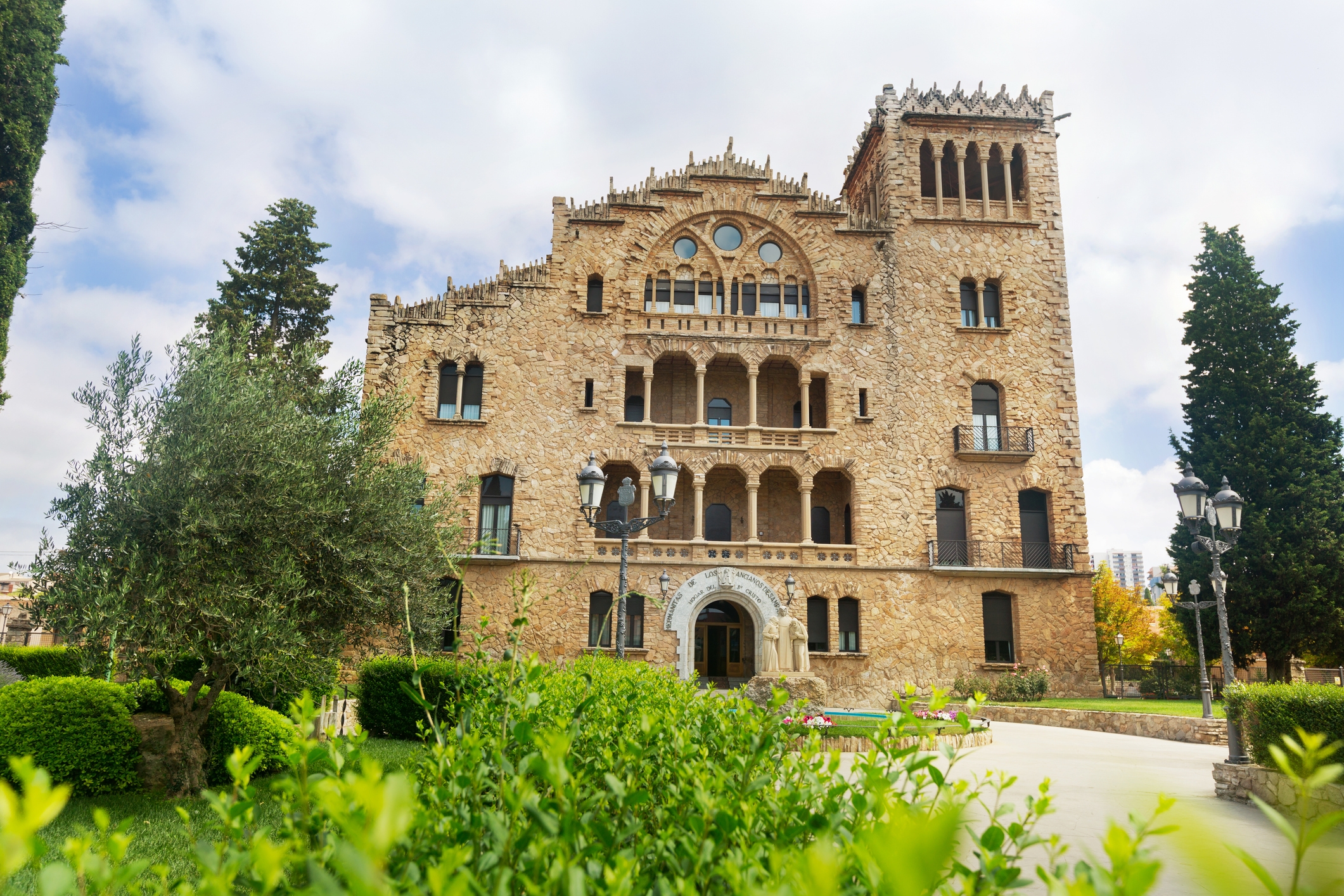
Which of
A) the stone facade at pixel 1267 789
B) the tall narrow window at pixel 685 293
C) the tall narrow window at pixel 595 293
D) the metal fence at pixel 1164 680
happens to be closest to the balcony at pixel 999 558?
the metal fence at pixel 1164 680

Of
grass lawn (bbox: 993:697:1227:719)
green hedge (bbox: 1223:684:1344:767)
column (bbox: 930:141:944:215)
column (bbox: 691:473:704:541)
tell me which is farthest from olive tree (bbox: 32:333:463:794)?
column (bbox: 930:141:944:215)

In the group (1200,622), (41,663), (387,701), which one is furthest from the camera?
(1200,622)

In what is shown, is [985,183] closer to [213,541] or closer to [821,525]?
[821,525]

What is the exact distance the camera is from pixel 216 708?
34.5ft

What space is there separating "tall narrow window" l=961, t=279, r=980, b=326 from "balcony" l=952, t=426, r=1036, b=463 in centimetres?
374

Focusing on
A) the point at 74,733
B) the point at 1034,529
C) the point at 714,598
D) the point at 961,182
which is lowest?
Answer: the point at 74,733

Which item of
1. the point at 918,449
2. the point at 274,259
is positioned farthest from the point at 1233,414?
the point at 274,259

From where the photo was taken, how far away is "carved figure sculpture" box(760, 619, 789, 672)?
17.2 m

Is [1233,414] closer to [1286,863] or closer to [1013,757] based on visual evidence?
[1013,757]

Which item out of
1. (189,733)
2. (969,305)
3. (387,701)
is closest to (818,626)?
(969,305)

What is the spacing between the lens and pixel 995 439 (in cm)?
2545

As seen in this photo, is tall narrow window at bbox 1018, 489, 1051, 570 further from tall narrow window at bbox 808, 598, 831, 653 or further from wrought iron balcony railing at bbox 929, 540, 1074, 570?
tall narrow window at bbox 808, 598, 831, 653

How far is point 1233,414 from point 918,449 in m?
11.2

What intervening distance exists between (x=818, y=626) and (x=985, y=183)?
1645cm
